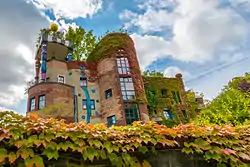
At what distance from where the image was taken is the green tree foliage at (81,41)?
31.1 metres

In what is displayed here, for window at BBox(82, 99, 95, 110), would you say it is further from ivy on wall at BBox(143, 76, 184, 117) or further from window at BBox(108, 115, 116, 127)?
ivy on wall at BBox(143, 76, 184, 117)

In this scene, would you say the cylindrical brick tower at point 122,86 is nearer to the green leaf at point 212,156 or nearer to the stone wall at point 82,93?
the stone wall at point 82,93

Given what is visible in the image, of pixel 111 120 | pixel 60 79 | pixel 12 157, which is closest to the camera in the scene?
pixel 12 157

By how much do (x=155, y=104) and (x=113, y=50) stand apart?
325 inches

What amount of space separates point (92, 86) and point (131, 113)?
5.78 meters

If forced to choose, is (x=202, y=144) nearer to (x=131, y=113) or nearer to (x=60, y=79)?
(x=131, y=113)

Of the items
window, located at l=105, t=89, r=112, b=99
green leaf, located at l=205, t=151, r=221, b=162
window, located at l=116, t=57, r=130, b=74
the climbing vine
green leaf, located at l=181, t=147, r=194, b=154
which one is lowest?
green leaf, located at l=205, t=151, r=221, b=162

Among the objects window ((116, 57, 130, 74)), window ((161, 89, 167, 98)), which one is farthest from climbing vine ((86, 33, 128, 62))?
window ((161, 89, 167, 98))

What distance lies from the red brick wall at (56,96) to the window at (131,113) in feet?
17.5

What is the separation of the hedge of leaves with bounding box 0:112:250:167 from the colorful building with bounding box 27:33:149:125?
17037 mm

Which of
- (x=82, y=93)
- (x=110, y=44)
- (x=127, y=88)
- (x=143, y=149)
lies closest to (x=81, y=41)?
(x=110, y=44)

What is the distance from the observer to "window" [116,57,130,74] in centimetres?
Result: 2255

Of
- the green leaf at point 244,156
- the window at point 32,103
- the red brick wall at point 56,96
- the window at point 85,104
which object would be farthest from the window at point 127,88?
the green leaf at point 244,156

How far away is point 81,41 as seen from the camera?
31688 mm
